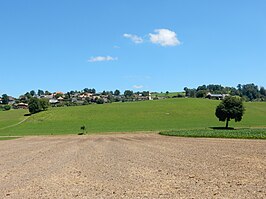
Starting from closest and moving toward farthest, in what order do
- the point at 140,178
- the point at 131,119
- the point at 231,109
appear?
the point at 140,178
the point at 231,109
the point at 131,119

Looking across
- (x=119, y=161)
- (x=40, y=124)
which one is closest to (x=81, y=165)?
(x=119, y=161)

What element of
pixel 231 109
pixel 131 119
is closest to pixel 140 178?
pixel 231 109

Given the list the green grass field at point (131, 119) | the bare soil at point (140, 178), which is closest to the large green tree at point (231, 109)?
the green grass field at point (131, 119)

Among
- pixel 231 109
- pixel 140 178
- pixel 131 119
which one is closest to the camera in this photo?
pixel 140 178

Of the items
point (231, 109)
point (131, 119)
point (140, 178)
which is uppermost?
point (231, 109)

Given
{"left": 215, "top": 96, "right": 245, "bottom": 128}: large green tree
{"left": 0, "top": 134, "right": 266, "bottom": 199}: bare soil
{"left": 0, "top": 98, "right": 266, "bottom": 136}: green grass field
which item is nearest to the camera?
{"left": 0, "top": 134, "right": 266, "bottom": 199}: bare soil

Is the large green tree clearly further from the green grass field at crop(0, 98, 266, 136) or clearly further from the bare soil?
the bare soil

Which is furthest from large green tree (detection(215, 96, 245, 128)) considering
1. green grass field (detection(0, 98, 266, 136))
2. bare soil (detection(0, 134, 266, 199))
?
bare soil (detection(0, 134, 266, 199))

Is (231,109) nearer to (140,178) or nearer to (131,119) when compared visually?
(131,119)

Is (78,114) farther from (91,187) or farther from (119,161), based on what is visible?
(91,187)

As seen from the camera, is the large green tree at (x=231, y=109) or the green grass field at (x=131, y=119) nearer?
the large green tree at (x=231, y=109)

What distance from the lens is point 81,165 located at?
2659cm

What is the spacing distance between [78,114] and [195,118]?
131 ft

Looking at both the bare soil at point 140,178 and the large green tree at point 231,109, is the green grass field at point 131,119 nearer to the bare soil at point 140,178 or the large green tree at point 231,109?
the large green tree at point 231,109
